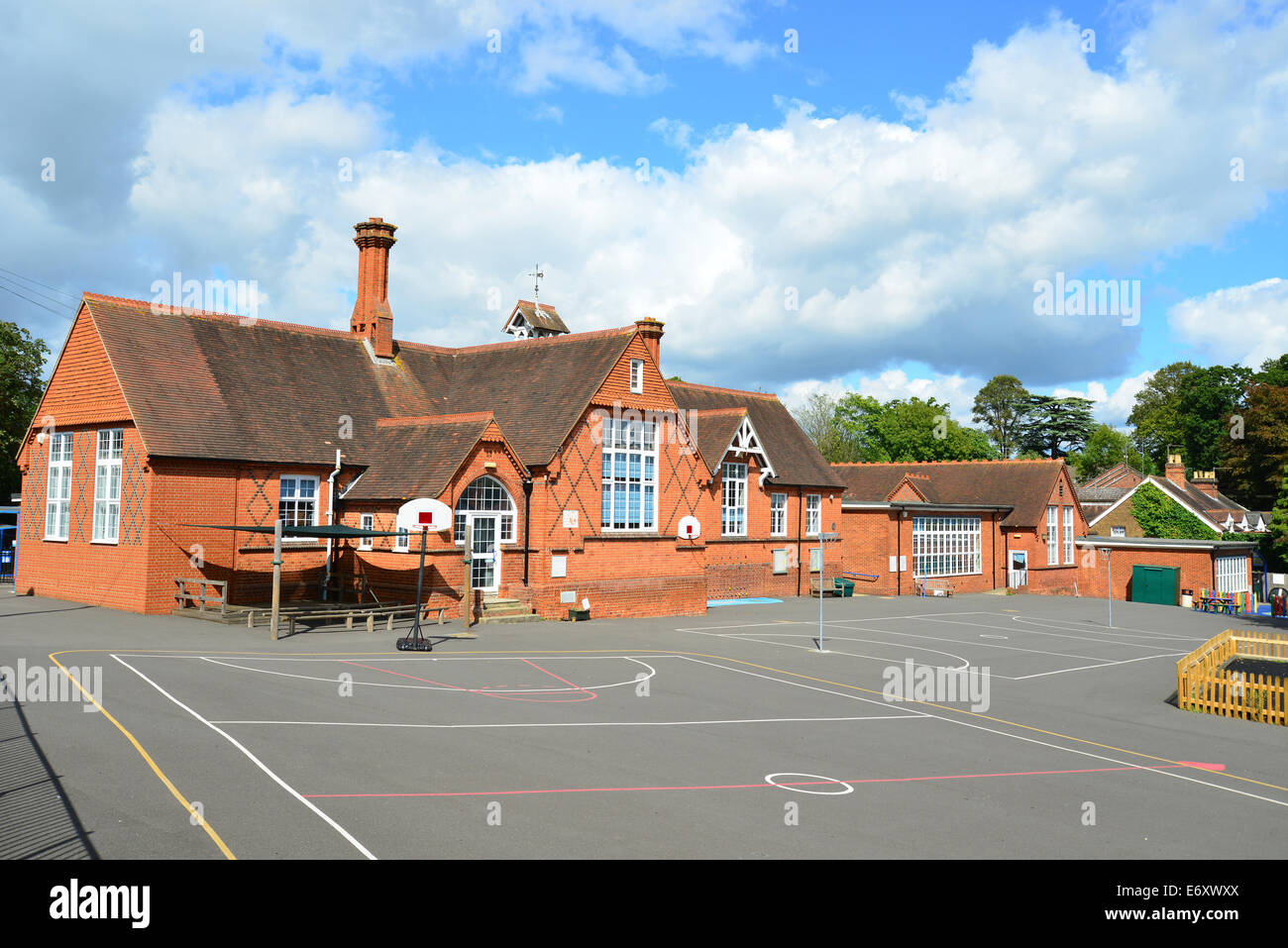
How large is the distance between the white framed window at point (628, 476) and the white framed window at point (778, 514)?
966 cm

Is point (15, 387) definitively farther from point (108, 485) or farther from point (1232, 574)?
point (1232, 574)

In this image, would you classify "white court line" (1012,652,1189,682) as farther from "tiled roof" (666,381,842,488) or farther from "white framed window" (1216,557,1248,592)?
"white framed window" (1216,557,1248,592)

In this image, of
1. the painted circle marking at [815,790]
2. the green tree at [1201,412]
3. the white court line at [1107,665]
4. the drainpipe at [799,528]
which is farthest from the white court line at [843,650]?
the green tree at [1201,412]

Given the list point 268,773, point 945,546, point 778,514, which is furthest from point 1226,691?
point 945,546

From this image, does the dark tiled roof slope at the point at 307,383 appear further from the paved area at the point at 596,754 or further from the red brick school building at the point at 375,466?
the paved area at the point at 596,754

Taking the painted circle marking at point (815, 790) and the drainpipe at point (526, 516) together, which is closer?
the painted circle marking at point (815, 790)

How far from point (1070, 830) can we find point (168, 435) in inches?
991

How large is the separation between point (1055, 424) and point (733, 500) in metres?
74.3

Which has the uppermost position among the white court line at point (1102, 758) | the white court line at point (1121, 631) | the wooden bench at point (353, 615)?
the wooden bench at point (353, 615)

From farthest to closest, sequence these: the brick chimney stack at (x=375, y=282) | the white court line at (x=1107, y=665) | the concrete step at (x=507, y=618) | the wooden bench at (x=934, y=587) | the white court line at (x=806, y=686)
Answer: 1. the wooden bench at (x=934, y=587)
2. the brick chimney stack at (x=375, y=282)
3. the concrete step at (x=507, y=618)
4. the white court line at (x=1107, y=665)
5. the white court line at (x=806, y=686)

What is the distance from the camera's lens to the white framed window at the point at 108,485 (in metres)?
27.7

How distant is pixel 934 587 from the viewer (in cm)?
4672
